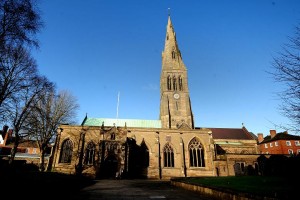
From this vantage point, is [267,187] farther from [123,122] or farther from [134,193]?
[123,122]

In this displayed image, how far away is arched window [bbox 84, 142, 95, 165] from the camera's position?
31597mm

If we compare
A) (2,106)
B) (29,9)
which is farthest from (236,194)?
(2,106)

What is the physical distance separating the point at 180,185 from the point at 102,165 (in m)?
17.0

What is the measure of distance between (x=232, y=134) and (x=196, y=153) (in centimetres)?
2179

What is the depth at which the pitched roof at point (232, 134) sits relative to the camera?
49787 mm

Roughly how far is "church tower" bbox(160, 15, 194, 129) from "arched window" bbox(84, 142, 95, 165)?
17631mm

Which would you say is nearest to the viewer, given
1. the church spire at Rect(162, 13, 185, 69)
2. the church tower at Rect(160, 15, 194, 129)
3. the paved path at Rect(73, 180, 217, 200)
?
the paved path at Rect(73, 180, 217, 200)

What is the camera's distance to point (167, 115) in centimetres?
4397

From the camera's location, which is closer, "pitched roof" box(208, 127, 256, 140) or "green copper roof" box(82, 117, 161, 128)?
"green copper roof" box(82, 117, 161, 128)

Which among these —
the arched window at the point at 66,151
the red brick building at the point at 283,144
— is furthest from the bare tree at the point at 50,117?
the red brick building at the point at 283,144

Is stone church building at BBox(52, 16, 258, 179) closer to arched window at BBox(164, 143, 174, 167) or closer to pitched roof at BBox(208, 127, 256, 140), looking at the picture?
arched window at BBox(164, 143, 174, 167)

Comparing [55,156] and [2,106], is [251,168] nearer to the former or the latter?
[55,156]

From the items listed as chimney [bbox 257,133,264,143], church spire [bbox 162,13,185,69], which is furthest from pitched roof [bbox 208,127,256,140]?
church spire [bbox 162,13,185,69]

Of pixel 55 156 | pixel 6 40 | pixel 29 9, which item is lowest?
pixel 55 156
